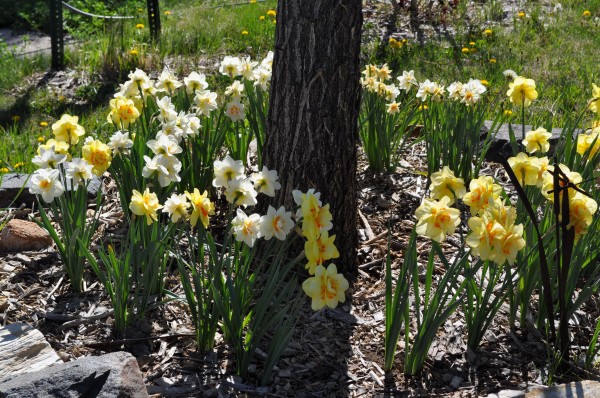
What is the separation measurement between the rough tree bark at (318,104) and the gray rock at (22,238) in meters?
1.09

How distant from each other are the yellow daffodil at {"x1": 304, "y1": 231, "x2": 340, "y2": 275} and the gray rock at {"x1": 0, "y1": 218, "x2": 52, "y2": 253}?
1.60 metres

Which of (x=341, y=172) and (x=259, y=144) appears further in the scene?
(x=259, y=144)

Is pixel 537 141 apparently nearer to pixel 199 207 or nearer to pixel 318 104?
pixel 318 104

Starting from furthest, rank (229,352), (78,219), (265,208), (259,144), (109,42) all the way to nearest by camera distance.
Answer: (109,42)
(259,144)
(265,208)
(78,219)
(229,352)

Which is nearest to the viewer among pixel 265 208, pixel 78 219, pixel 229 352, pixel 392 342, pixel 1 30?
pixel 392 342

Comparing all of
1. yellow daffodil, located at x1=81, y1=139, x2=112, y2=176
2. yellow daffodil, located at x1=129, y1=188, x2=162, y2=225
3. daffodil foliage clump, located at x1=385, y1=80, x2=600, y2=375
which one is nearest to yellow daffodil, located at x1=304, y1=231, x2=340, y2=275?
daffodil foliage clump, located at x1=385, y1=80, x2=600, y2=375

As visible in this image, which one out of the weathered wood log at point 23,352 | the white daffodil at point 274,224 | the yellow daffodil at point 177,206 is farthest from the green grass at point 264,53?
the white daffodil at point 274,224

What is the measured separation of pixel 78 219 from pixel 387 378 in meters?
1.31

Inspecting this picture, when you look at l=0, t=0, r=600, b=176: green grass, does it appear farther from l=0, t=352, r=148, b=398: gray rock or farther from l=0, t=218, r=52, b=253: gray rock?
l=0, t=352, r=148, b=398: gray rock

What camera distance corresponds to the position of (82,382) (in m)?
2.21

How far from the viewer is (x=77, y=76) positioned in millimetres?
6582

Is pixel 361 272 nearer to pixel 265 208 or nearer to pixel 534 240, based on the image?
pixel 265 208

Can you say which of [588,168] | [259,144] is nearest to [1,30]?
[259,144]

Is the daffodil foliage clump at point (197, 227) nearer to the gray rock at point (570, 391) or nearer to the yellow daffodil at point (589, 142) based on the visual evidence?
the gray rock at point (570, 391)
